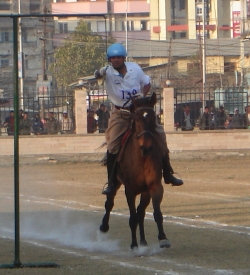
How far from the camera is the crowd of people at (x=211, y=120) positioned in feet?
88.1

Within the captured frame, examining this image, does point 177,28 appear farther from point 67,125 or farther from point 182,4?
point 67,125

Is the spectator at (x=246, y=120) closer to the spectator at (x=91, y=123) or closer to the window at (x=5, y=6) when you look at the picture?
the spectator at (x=91, y=123)

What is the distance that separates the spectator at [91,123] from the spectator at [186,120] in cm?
316

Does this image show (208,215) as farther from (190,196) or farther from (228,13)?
(228,13)

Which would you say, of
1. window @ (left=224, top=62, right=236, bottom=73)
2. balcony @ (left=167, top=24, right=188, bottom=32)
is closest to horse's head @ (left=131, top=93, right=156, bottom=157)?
window @ (left=224, top=62, right=236, bottom=73)

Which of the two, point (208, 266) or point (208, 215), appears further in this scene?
point (208, 215)

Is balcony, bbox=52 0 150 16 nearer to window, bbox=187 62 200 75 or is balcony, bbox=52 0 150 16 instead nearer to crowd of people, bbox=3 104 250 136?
window, bbox=187 62 200 75

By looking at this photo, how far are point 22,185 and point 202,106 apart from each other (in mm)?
9522

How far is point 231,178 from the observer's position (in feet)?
66.0

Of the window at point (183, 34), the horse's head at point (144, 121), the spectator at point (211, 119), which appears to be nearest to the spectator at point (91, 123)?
the spectator at point (211, 119)

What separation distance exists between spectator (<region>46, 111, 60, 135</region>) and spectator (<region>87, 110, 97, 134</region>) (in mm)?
1189

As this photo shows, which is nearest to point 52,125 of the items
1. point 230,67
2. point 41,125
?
point 41,125

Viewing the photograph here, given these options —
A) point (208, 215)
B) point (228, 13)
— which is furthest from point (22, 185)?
point (228, 13)

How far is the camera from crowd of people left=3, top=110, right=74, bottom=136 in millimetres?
26609
